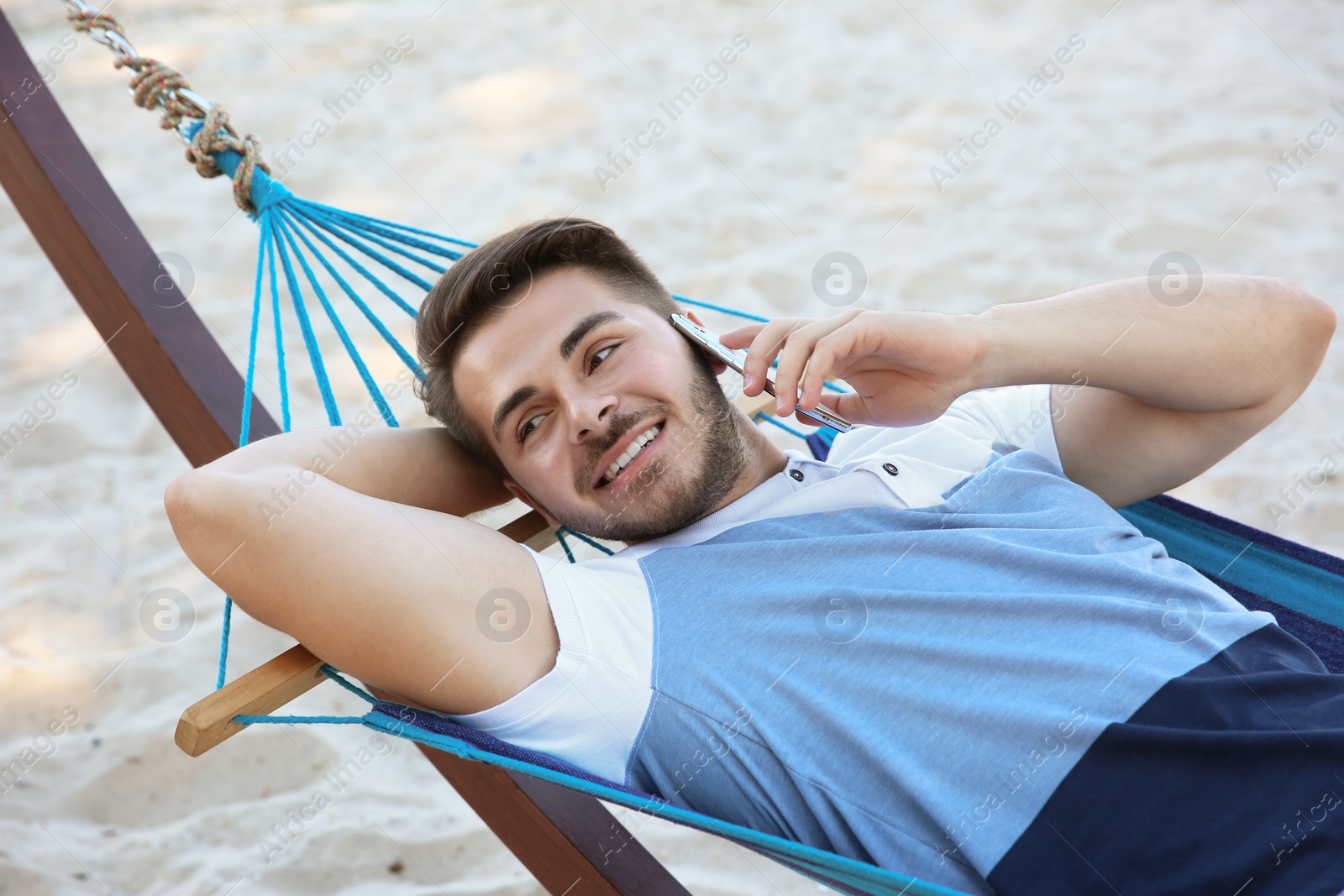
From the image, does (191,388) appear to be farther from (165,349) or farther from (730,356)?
(730,356)

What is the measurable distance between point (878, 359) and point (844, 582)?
294 mm

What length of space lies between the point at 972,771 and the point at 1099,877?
14 cm

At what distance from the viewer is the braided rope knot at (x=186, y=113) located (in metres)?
1.60

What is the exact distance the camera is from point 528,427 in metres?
1.24

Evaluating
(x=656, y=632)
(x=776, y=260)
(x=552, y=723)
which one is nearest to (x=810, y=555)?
(x=656, y=632)

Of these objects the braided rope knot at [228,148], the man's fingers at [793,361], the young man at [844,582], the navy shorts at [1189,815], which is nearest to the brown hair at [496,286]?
the young man at [844,582]

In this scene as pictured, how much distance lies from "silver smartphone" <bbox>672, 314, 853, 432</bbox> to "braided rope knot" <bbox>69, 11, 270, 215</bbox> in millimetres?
706

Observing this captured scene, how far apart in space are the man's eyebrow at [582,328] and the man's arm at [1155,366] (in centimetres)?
43

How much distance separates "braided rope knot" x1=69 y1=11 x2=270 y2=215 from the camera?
1.60m

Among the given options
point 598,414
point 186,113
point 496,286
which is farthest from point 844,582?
point 186,113

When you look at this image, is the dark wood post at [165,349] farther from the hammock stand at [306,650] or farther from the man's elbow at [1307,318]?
the man's elbow at [1307,318]

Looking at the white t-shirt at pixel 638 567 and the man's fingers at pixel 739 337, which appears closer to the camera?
the white t-shirt at pixel 638 567

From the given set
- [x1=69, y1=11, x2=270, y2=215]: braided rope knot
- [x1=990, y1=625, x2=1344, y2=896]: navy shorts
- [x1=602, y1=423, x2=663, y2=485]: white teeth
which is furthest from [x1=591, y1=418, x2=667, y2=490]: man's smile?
[x1=69, y1=11, x2=270, y2=215]: braided rope knot

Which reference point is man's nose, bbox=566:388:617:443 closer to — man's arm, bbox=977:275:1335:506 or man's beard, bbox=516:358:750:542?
man's beard, bbox=516:358:750:542
